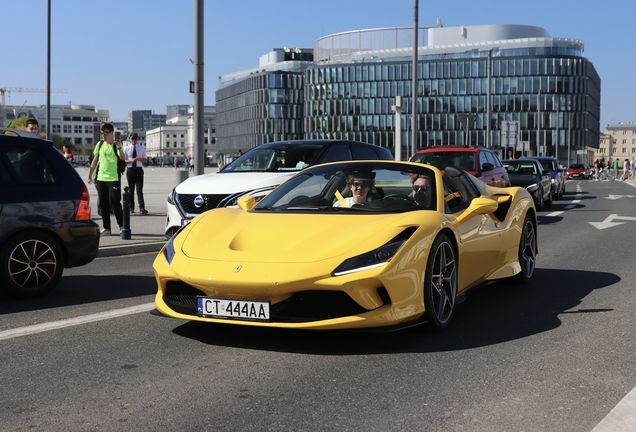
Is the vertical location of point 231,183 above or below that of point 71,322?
above

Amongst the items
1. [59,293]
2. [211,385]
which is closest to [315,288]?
[211,385]

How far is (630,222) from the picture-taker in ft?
56.7

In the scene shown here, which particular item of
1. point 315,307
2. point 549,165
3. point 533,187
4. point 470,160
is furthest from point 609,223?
point 315,307

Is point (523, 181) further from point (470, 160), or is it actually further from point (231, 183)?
point (231, 183)

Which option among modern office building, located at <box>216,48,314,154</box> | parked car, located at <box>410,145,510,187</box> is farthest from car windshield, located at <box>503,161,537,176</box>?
modern office building, located at <box>216,48,314,154</box>

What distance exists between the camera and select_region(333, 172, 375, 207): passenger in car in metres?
6.42

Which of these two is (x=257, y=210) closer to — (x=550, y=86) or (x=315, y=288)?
(x=315, y=288)

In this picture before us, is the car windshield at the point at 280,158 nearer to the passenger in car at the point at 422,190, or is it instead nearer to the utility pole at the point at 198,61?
the utility pole at the point at 198,61

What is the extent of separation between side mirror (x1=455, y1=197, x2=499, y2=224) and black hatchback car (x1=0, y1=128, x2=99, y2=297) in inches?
144

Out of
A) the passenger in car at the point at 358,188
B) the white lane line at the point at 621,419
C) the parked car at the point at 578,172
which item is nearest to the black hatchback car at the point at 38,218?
the passenger in car at the point at 358,188

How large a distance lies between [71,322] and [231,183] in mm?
5618

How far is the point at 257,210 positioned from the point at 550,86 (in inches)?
4112

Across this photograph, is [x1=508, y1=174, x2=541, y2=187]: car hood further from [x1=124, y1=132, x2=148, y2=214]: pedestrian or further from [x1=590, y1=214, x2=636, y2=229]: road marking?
[x1=124, y1=132, x2=148, y2=214]: pedestrian

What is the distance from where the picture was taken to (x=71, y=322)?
6.21 metres
